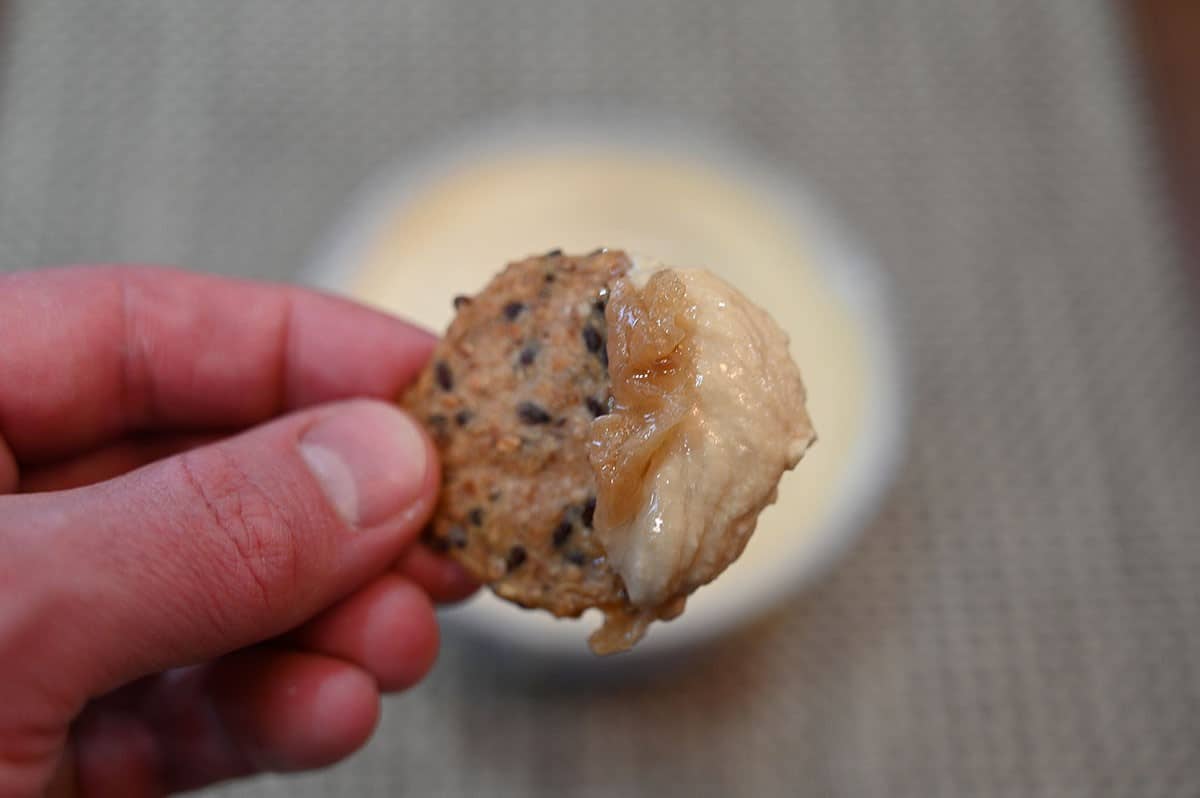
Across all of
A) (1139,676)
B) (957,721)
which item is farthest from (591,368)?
(1139,676)

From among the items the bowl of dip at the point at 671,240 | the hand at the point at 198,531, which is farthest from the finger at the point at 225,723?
the bowl of dip at the point at 671,240

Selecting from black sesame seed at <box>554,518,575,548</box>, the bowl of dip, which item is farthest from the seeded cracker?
the bowl of dip

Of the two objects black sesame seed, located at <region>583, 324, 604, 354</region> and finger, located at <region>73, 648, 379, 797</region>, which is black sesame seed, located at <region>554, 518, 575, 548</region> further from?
finger, located at <region>73, 648, 379, 797</region>

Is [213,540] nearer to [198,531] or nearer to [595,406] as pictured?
[198,531]

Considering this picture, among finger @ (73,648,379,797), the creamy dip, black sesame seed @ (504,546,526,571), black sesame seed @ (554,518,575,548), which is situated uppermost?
the creamy dip

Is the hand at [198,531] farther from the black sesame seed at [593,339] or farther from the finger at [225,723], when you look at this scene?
the black sesame seed at [593,339]

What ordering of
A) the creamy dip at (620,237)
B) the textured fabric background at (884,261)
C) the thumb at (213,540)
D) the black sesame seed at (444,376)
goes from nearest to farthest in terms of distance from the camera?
the thumb at (213,540) < the black sesame seed at (444,376) < the textured fabric background at (884,261) < the creamy dip at (620,237)
